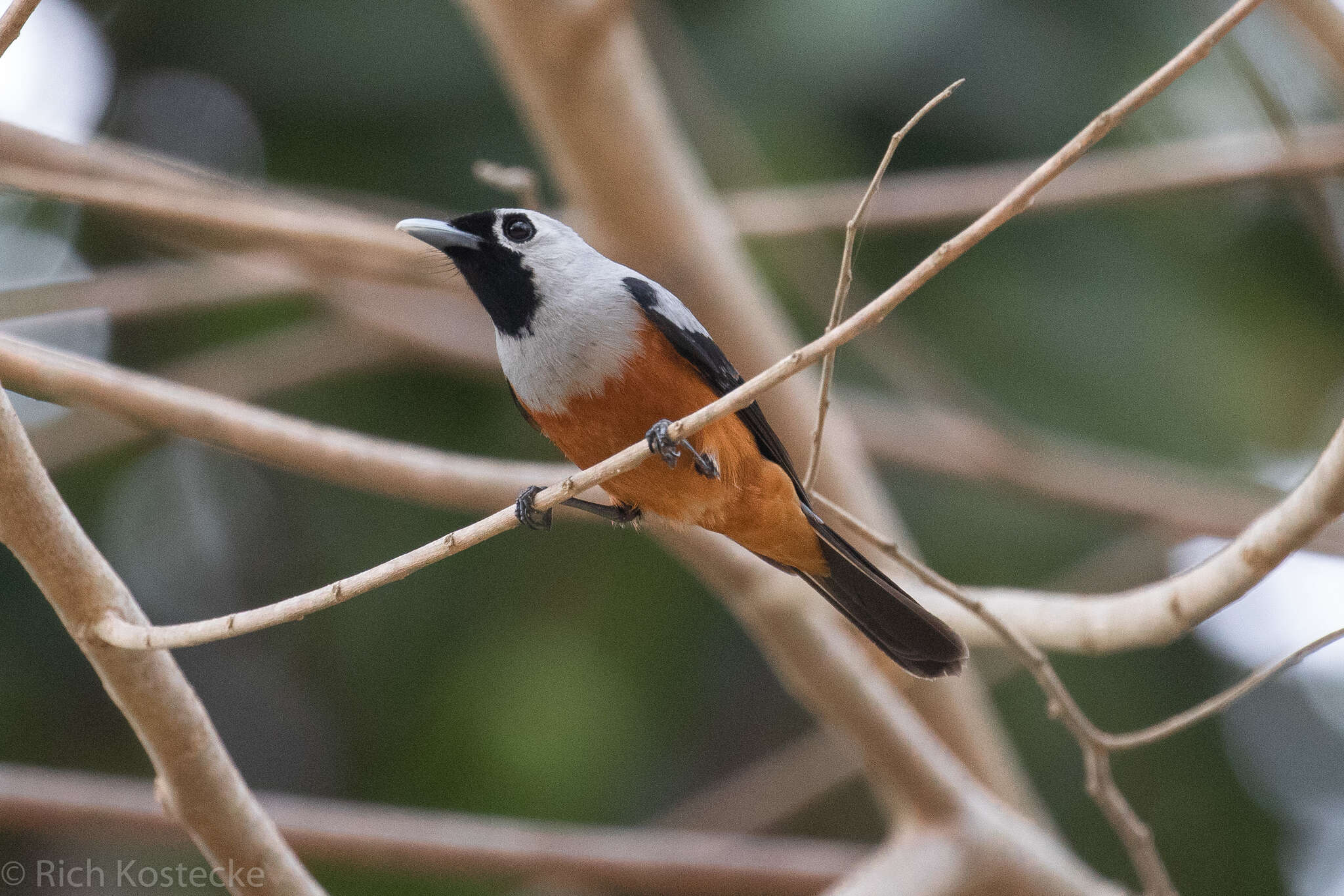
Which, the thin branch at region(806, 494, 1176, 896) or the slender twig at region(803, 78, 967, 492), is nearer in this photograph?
the slender twig at region(803, 78, 967, 492)

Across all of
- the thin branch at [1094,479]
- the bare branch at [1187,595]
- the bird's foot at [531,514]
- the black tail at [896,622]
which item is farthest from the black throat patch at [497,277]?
the thin branch at [1094,479]

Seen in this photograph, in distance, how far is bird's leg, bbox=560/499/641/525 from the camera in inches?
126

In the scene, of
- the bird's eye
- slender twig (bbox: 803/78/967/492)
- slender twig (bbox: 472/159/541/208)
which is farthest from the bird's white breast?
slender twig (bbox: 803/78/967/492)

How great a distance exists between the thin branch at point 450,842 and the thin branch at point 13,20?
3.05 meters

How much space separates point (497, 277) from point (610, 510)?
0.73 metres

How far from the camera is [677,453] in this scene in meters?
3.00

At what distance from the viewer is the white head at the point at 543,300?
10.2 feet

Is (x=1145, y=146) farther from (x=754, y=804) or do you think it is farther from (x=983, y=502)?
(x=754, y=804)

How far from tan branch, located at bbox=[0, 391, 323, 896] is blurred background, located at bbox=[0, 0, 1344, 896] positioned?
13.2 ft

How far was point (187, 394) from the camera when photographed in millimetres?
3648

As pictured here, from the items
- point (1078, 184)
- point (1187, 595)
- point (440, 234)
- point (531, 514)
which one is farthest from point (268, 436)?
point (1078, 184)

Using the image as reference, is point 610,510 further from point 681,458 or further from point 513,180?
point 513,180

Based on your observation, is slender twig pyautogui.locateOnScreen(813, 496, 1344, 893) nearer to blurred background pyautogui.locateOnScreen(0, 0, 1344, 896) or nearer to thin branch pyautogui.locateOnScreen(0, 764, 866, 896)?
thin branch pyautogui.locateOnScreen(0, 764, 866, 896)

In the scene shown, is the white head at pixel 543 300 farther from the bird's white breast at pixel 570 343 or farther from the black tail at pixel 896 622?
the black tail at pixel 896 622
